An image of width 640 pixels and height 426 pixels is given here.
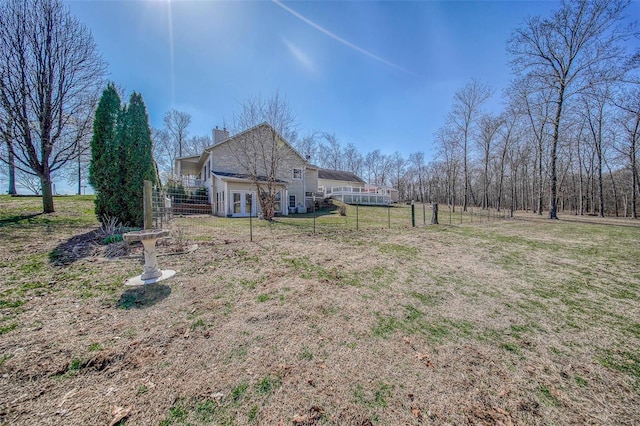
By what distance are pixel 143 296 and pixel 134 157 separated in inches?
236

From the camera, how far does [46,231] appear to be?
277 inches

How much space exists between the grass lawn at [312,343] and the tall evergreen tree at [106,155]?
244 cm

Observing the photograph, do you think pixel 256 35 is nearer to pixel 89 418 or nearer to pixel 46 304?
pixel 46 304

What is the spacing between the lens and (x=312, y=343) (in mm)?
2459

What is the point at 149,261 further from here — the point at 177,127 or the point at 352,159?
the point at 352,159

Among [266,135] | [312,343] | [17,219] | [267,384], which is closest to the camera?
[267,384]

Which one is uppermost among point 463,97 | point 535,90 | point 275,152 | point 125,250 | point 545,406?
point 463,97

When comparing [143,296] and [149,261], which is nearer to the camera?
[143,296]

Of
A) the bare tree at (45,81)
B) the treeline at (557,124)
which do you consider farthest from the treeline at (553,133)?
the bare tree at (45,81)

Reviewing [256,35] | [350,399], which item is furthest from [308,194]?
[350,399]

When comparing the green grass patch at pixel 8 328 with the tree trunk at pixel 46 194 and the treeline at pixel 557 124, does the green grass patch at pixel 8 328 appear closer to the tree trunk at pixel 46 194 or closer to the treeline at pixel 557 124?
the tree trunk at pixel 46 194

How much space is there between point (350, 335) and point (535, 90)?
23186mm

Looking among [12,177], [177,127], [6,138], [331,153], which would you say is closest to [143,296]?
[6,138]

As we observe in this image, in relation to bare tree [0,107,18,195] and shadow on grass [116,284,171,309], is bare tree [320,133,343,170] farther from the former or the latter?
shadow on grass [116,284,171,309]
